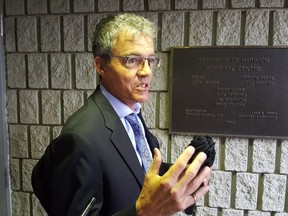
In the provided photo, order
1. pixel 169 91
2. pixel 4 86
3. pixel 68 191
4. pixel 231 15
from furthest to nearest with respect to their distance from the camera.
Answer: pixel 4 86
pixel 169 91
pixel 231 15
pixel 68 191

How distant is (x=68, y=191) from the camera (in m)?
0.84

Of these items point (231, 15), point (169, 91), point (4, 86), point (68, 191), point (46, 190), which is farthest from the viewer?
point (4, 86)

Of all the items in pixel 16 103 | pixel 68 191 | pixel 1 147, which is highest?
pixel 16 103

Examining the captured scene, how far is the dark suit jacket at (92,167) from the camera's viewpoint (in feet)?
2.72

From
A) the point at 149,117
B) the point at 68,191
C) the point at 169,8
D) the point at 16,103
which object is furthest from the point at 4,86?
the point at 68,191

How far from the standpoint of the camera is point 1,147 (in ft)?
6.31

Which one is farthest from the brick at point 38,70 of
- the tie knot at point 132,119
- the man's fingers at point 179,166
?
the man's fingers at point 179,166

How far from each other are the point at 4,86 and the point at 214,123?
136 centimetres

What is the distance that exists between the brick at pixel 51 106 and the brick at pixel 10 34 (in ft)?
1.17

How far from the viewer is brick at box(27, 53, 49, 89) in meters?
1.87

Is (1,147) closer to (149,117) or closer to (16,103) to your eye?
(16,103)

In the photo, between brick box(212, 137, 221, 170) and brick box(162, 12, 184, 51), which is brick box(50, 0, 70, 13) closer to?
brick box(162, 12, 184, 51)

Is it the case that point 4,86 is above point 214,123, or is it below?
above

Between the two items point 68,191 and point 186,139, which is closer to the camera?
point 68,191
